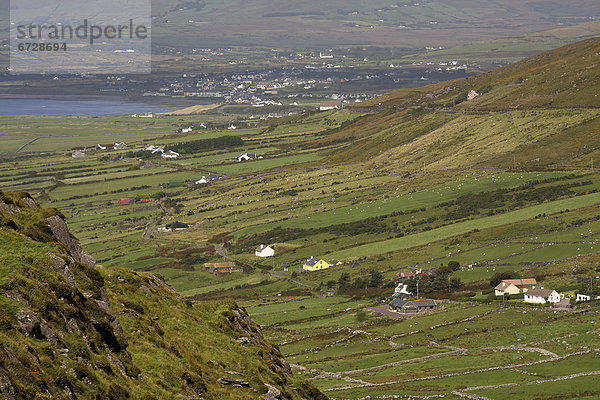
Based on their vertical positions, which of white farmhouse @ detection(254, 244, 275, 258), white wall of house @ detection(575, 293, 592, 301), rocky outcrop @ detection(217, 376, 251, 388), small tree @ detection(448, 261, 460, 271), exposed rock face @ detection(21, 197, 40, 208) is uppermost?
exposed rock face @ detection(21, 197, 40, 208)

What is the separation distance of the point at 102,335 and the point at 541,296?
272ft

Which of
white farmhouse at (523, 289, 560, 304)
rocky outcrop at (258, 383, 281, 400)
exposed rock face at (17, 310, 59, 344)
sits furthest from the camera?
white farmhouse at (523, 289, 560, 304)

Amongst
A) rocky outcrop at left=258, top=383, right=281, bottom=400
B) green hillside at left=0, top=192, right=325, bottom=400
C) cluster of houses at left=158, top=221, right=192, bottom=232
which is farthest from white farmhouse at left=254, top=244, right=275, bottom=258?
rocky outcrop at left=258, top=383, right=281, bottom=400

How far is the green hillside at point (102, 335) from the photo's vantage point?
90.2 feet

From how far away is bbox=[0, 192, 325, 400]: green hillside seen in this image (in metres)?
27.5

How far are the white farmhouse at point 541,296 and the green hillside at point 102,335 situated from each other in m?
62.6

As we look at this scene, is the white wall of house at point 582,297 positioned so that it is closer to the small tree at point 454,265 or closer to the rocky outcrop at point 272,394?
the small tree at point 454,265

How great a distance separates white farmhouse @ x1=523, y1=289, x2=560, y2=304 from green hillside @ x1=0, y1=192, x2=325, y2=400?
62.6 meters

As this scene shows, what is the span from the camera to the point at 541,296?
10781 centimetres

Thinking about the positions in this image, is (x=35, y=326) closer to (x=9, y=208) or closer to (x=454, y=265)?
(x=9, y=208)

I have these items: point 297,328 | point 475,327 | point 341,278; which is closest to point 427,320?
point 475,327

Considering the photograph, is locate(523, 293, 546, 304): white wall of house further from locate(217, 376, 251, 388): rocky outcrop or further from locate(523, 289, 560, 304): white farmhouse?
locate(217, 376, 251, 388): rocky outcrop

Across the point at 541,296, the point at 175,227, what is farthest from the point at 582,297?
the point at 175,227

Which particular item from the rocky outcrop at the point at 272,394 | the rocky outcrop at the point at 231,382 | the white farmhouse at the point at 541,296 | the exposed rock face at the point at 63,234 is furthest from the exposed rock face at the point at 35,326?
the white farmhouse at the point at 541,296
